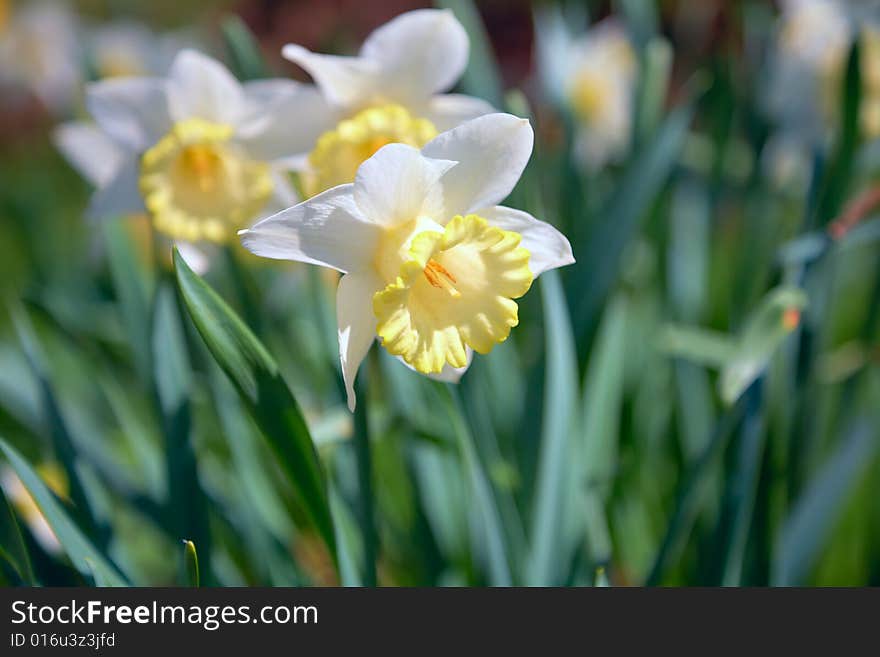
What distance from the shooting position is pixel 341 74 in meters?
0.81

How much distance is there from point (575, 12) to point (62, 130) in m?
1.45

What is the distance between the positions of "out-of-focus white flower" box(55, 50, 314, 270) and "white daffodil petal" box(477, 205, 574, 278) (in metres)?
0.27

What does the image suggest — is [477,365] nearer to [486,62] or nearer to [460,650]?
[460,650]

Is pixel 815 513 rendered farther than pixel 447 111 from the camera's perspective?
Yes

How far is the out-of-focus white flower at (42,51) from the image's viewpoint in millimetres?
2525

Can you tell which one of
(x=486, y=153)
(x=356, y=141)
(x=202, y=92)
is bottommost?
(x=486, y=153)

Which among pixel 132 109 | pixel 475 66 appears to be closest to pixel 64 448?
pixel 132 109

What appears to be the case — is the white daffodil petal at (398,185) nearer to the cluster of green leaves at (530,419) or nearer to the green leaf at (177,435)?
the cluster of green leaves at (530,419)

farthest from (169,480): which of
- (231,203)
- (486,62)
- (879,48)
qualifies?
(879,48)

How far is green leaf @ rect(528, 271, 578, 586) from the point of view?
2.99ft

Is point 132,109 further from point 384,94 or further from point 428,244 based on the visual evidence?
point 428,244

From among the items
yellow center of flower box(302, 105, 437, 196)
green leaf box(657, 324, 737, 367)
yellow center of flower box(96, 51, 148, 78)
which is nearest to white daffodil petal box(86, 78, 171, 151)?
yellow center of flower box(302, 105, 437, 196)

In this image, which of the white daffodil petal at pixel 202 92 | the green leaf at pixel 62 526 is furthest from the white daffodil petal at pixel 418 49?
the green leaf at pixel 62 526

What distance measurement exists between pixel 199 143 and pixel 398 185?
338 mm
